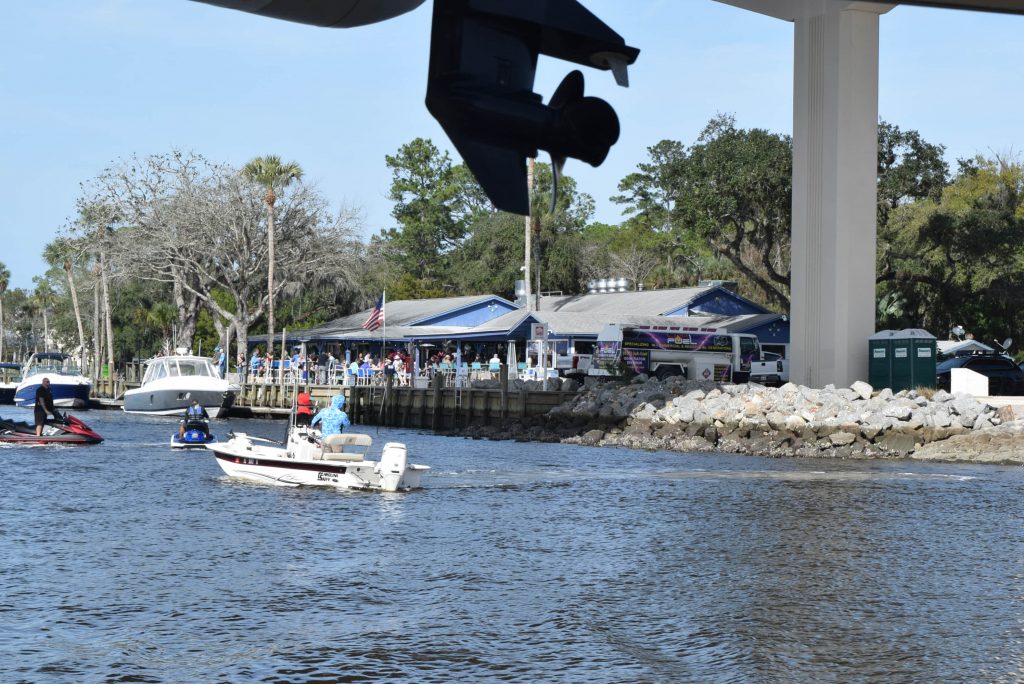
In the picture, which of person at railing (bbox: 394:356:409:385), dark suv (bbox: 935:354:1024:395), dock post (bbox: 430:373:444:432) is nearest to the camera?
dark suv (bbox: 935:354:1024:395)

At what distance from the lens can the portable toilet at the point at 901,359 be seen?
128 ft

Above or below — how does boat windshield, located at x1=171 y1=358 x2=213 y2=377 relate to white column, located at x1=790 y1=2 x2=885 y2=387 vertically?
below

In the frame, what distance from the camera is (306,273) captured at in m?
63.8

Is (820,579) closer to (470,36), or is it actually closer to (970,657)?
(970,657)

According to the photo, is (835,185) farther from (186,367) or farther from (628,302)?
(186,367)

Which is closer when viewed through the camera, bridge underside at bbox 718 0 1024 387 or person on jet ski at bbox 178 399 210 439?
bridge underside at bbox 718 0 1024 387

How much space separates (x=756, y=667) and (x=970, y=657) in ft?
8.32

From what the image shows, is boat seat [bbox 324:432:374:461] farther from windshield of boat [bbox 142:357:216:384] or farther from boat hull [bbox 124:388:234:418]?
windshield of boat [bbox 142:357:216:384]

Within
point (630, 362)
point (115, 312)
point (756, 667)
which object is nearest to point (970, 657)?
point (756, 667)

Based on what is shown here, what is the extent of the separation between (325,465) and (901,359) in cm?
2062

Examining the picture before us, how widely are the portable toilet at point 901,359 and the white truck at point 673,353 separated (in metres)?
9.51

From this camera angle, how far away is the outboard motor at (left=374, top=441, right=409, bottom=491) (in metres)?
27.5

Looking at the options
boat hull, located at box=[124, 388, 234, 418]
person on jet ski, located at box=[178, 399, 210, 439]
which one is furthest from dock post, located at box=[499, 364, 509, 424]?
boat hull, located at box=[124, 388, 234, 418]

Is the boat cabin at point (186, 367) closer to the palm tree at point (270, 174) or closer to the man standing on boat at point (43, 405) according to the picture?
the palm tree at point (270, 174)
